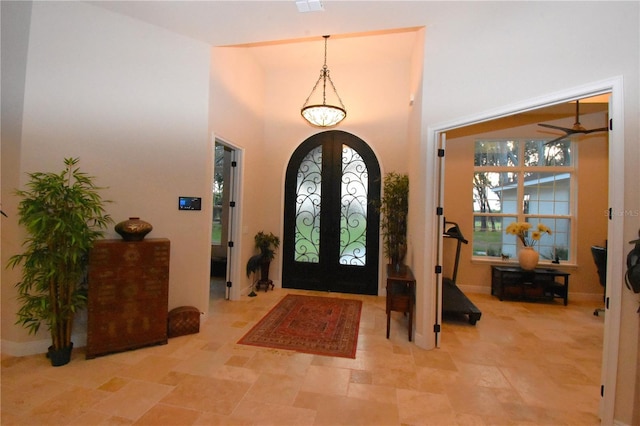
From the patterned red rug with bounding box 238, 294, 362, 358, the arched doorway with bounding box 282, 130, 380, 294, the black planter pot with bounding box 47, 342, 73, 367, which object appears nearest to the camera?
the black planter pot with bounding box 47, 342, 73, 367

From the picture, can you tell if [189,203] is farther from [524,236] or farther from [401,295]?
[524,236]

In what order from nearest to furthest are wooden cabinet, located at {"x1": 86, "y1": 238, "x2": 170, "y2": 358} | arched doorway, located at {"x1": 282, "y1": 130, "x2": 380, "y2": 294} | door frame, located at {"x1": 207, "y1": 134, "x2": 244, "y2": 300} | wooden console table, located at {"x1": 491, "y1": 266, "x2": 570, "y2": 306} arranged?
wooden cabinet, located at {"x1": 86, "y1": 238, "x2": 170, "y2": 358}, door frame, located at {"x1": 207, "y1": 134, "x2": 244, "y2": 300}, wooden console table, located at {"x1": 491, "y1": 266, "x2": 570, "y2": 306}, arched doorway, located at {"x1": 282, "y1": 130, "x2": 380, "y2": 294}

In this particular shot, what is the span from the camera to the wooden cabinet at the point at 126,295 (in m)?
2.53

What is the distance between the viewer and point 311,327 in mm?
3400

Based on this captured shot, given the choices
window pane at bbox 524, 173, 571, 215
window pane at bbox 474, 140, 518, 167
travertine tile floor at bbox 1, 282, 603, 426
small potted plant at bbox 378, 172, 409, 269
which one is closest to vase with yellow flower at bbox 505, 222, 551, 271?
window pane at bbox 524, 173, 571, 215

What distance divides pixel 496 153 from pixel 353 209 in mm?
3048

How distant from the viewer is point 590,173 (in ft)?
15.6

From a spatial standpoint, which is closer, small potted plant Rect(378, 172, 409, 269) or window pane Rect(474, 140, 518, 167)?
small potted plant Rect(378, 172, 409, 269)

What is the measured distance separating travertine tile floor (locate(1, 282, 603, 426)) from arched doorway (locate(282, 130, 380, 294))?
1.74 metres

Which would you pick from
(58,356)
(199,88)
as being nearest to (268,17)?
(199,88)

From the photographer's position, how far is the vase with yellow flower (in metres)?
4.62

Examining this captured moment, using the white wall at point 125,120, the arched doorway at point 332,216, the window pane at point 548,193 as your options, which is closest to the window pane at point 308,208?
the arched doorway at point 332,216

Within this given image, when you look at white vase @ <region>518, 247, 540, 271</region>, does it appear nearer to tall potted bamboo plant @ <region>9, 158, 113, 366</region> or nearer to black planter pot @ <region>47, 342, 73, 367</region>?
tall potted bamboo plant @ <region>9, 158, 113, 366</region>

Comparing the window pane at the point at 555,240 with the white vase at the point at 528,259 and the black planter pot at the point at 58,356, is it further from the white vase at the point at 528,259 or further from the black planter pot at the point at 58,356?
the black planter pot at the point at 58,356
